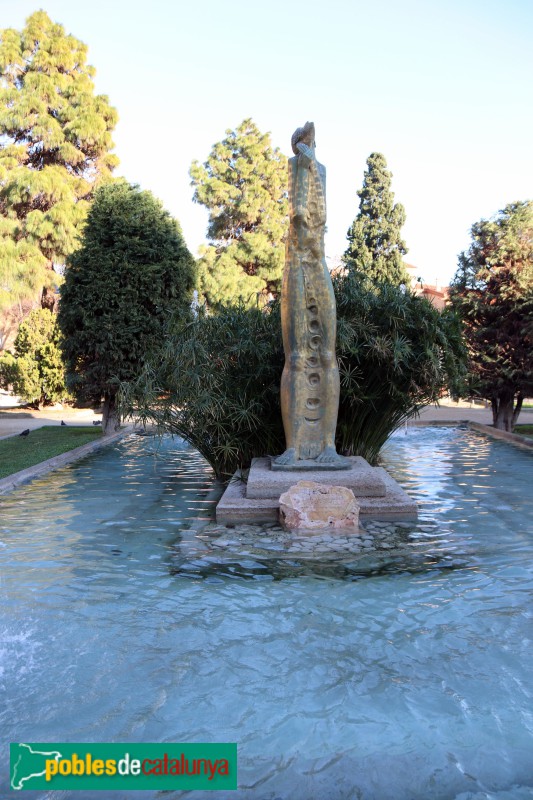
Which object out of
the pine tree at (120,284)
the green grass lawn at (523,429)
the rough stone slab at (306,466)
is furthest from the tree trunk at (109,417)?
the green grass lawn at (523,429)

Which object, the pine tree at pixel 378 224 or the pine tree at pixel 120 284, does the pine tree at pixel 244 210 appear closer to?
the pine tree at pixel 378 224

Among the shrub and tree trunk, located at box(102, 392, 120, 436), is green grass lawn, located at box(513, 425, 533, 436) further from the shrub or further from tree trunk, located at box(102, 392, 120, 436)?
tree trunk, located at box(102, 392, 120, 436)

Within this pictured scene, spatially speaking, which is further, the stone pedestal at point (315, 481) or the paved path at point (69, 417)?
the paved path at point (69, 417)

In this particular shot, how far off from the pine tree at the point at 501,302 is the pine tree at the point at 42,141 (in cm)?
1356

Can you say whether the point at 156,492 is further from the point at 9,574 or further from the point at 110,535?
the point at 9,574

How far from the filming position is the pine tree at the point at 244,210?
25078 mm

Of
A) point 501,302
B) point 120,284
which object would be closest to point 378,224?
point 501,302

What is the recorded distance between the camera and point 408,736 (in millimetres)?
2439

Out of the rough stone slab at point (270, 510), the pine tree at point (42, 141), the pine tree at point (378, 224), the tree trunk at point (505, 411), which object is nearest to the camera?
the rough stone slab at point (270, 510)

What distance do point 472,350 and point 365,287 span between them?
636 cm

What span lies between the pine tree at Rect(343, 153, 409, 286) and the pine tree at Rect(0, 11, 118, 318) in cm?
918

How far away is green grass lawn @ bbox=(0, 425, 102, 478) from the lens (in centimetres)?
907

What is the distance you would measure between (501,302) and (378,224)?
1263 cm

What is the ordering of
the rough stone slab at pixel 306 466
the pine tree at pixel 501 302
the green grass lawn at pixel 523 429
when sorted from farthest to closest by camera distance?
the green grass lawn at pixel 523 429
the pine tree at pixel 501 302
the rough stone slab at pixel 306 466
